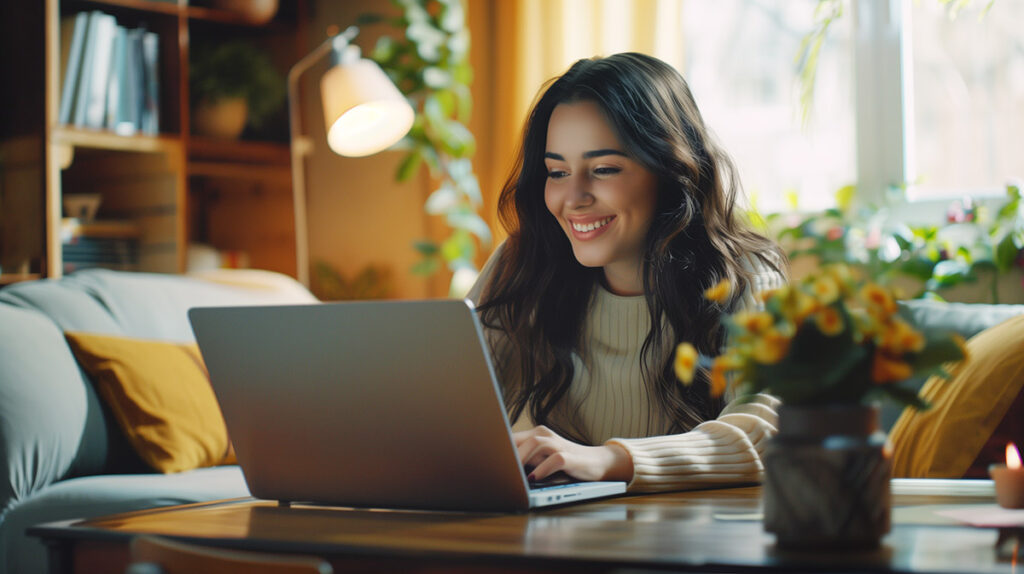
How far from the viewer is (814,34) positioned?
10.0ft

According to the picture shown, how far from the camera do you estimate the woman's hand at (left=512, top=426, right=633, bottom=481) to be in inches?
43.8

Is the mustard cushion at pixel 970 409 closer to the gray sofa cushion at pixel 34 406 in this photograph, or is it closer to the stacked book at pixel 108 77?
the gray sofa cushion at pixel 34 406

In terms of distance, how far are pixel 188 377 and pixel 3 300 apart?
0.40 meters

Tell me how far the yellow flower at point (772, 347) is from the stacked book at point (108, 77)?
2.62 meters

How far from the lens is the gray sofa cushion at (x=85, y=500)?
5.81 ft

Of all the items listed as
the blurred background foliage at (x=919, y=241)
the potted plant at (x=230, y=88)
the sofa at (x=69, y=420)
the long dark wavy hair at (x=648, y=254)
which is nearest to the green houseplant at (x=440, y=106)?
the potted plant at (x=230, y=88)

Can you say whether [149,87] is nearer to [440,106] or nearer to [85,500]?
[440,106]

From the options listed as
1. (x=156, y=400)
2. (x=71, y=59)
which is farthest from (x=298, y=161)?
(x=156, y=400)

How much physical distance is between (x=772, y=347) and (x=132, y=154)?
2.85 meters

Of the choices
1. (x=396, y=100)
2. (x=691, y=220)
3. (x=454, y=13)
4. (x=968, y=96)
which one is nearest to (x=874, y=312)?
(x=691, y=220)

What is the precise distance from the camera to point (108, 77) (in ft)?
9.96

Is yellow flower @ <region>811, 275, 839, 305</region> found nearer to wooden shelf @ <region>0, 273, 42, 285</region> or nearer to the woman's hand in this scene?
the woman's hand

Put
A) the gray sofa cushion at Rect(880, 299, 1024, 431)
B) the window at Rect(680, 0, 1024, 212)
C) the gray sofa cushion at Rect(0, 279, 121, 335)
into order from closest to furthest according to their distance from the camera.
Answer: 1. the gray sofa cushion at Rect(880, 299, 1024, 431)
2. the gray sofa cushion at Rect(0, 279, 121, 335)
3. the window at Rect(680, 0, 1024, 212)

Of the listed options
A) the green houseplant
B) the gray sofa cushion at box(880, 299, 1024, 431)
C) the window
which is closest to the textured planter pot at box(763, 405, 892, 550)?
the gray sofa cushion at box(880, 299, 1024, 431)
